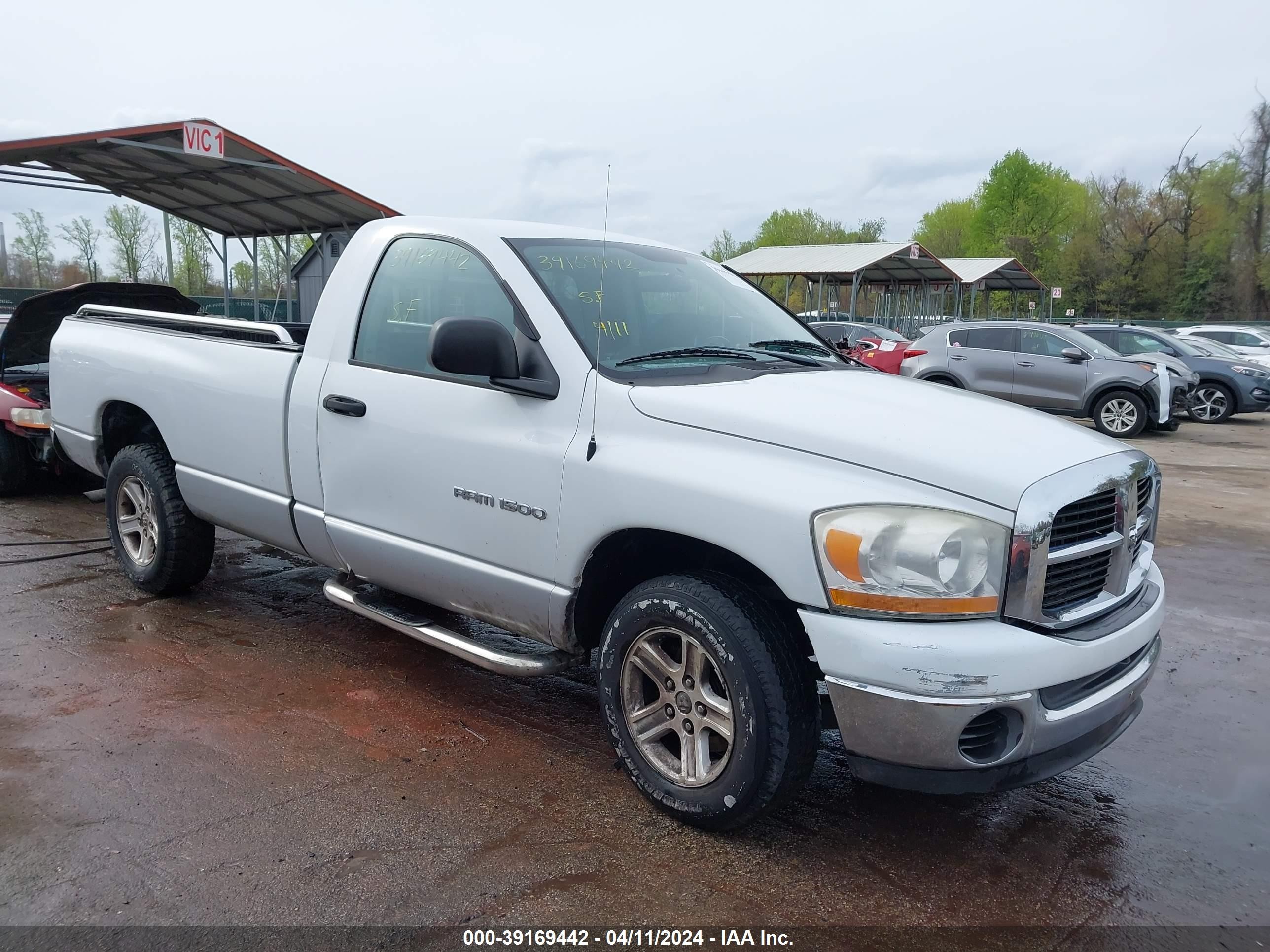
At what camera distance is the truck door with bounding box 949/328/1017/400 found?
14664 millimetres

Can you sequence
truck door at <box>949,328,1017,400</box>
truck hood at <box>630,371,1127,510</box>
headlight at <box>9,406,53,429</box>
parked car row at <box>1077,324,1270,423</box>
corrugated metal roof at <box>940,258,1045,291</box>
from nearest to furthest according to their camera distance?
truck hood at <box>630,371,1127,510</box> → headlight at <box>9,406,53,429</box> → truck door at <box>949,328,1017,400</box> → parked car row at <box>1077,324,1270,423</box> → corrugated metal roof at <box>940,258,1045,291</box>

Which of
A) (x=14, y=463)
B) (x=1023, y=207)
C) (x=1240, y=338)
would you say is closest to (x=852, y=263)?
(x=1240, y=338)

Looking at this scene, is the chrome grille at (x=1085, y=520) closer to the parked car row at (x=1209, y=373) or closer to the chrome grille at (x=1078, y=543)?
the chrome grille at (x=1078, y=543)

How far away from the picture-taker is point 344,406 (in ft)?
12.7

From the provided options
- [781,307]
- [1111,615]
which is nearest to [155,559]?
[781,307]

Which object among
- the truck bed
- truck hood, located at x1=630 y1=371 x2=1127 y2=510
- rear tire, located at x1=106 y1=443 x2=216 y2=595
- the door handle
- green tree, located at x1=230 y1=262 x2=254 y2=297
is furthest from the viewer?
green tree, located at x1=230 y1=262 x2=254 y2=297

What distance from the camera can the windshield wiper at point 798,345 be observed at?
152 inches

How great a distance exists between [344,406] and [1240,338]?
25.2 metres

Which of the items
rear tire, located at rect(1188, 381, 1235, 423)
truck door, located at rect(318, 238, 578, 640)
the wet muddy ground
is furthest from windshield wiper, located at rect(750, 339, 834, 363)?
rear tire, located at rect(1188, 381, 1235, 423)

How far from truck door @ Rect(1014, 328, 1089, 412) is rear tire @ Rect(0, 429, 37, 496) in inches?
506

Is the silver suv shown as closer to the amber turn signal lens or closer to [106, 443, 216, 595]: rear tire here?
[106, 443, 216, 595]: rear tire

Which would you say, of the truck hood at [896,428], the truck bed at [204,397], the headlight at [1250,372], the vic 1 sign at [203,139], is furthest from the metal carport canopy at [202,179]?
the headlight at [1250,372]

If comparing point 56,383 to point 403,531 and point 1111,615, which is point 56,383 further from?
point 1111,615

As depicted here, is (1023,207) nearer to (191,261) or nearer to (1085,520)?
(191,261)
